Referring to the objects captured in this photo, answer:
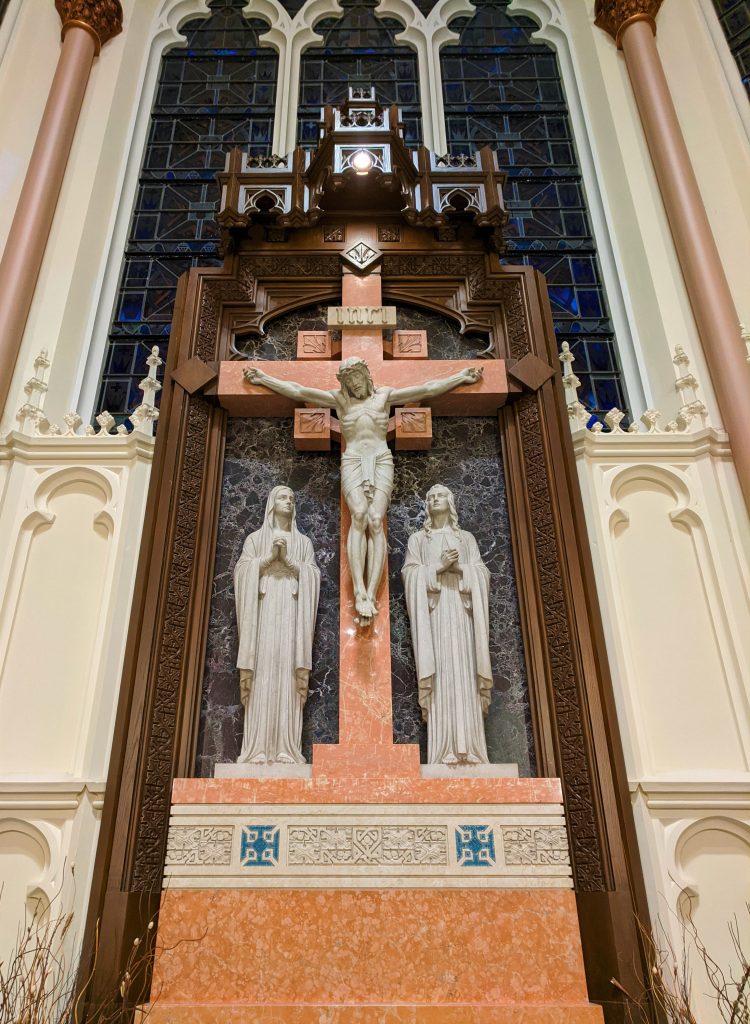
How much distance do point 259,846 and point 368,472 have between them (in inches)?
82.1

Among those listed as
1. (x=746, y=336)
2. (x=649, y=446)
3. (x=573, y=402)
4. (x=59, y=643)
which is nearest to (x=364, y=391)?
(x=573, y=402)

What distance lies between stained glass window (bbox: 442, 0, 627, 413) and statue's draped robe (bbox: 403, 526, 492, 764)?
2189 millimetres

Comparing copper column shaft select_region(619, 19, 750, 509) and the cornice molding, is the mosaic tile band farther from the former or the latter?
copper column shaft select_region(619, 19, 750, 509)

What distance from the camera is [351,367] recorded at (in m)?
5.21

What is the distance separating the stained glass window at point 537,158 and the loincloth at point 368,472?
2.10 metres

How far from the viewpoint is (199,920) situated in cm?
388

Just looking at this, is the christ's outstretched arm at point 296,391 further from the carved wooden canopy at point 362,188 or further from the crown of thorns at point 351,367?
the carved wooden canopy at point 362,188

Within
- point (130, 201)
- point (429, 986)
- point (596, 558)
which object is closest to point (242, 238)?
point (130, 201)

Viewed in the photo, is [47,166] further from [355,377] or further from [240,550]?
[240,550]

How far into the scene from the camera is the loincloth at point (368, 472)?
5.02 metres

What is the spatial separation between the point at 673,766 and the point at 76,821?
9.95 feet

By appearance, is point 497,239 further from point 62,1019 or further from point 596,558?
point 62,1019

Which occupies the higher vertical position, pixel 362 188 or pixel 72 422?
pixel 362 188

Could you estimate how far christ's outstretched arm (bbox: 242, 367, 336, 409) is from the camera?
17.7 feet
